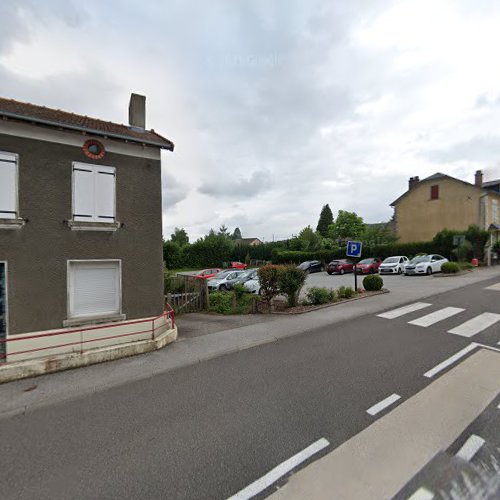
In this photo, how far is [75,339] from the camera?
6.91m

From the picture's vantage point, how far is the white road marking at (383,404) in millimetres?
3881

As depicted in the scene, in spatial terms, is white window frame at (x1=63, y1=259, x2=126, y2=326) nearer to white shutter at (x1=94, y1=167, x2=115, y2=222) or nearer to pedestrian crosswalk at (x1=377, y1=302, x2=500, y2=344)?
white shutter at (x1=94, y1=167, x2=115, y2=222)

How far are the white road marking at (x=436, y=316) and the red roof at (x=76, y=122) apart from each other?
9.01 meters

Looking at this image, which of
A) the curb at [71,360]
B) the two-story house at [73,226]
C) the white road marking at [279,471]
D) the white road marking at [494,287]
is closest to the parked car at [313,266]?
the white road marking at [494,287]

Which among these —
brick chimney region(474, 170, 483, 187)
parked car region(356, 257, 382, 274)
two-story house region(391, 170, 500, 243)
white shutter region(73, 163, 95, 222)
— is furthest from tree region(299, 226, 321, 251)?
white shutter region(73, 163, 95, 222)

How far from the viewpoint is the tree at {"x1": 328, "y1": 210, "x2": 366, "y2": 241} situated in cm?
4241

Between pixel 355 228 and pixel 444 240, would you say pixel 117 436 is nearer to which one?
pixel 444 240

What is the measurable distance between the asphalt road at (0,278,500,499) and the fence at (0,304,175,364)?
2425 mm

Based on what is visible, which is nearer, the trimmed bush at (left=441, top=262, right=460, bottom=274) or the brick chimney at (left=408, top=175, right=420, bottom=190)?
the trimmed bush at (left=441, top=262, right=460, bottom=274)

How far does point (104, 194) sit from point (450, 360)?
29.2 feet

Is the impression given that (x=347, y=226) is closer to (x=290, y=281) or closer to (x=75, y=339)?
(x=290, y=281)

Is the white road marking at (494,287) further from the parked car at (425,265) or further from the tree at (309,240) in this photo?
the tree at (309,240)

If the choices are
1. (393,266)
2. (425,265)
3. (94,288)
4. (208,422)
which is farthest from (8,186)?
(393,266)

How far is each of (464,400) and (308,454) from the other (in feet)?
8.68
